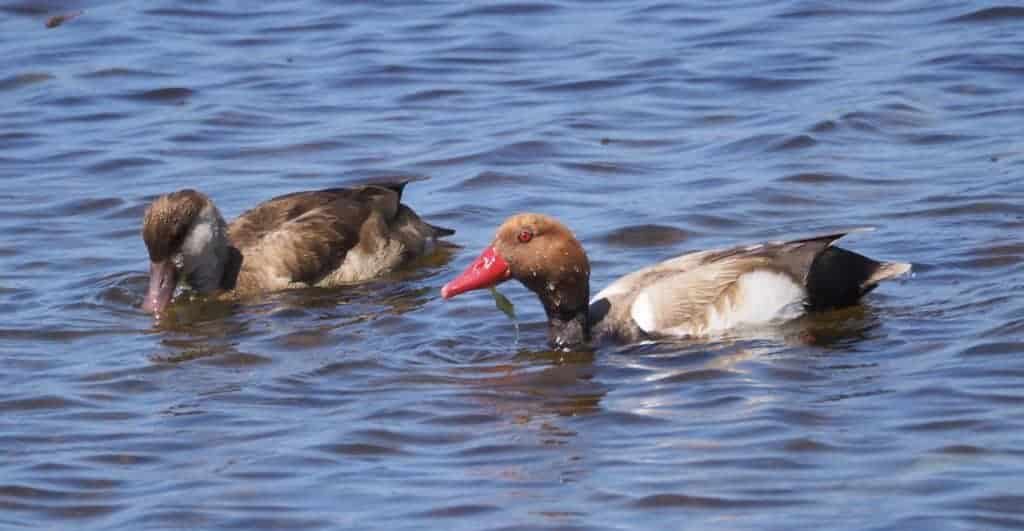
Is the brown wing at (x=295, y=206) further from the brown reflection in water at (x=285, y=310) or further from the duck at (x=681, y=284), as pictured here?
the duck at (x=681, y=284)

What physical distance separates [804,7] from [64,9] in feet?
22.2

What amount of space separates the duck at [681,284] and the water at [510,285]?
0.20m

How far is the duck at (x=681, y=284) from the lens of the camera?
32.6 ft

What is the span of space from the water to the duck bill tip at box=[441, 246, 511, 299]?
1.07ft

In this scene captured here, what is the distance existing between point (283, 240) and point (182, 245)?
63 cm

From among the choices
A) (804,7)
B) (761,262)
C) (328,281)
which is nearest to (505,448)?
(761,262)

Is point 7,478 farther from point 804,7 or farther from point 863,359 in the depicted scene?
point 804,7

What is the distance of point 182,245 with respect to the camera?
37.5 feet

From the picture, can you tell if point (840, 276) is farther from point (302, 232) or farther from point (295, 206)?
point (295, 206)

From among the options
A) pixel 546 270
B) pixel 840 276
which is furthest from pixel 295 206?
pixel 840 276

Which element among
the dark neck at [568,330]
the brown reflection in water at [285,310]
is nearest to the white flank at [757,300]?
the dark neck at [568,330]

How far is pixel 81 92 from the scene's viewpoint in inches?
644

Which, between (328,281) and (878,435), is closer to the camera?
(878,435)

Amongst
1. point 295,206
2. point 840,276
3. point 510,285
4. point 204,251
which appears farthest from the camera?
point 295,206
